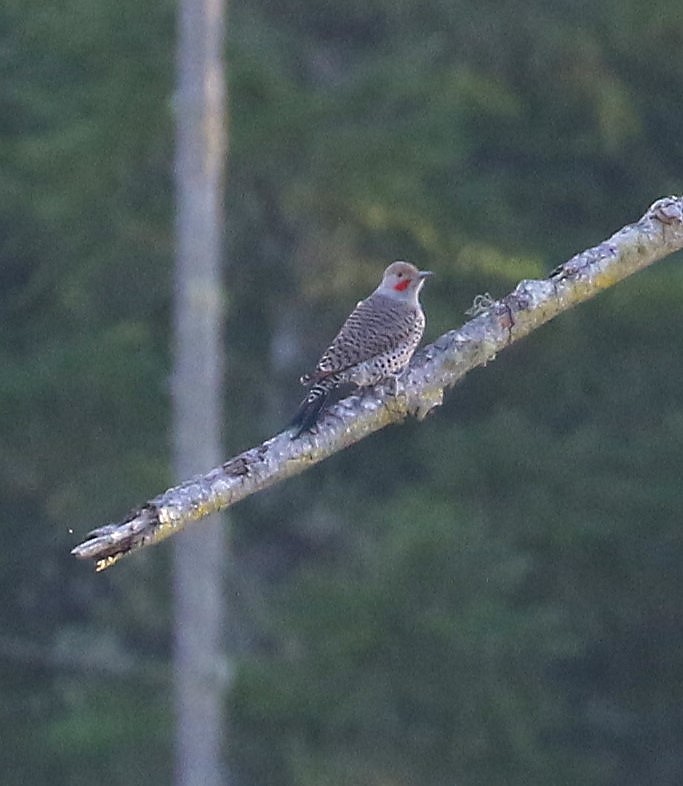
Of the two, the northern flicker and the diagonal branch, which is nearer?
the diagonal branch

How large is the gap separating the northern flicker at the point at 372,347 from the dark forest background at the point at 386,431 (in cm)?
415

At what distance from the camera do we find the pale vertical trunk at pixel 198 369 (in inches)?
404

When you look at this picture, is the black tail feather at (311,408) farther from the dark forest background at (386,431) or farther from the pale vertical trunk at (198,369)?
the dark forest background at (386,431)

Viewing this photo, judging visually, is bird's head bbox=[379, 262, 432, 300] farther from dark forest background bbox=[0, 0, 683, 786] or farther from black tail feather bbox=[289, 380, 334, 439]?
dark forest background bbox=[0, 0, 683, 786]

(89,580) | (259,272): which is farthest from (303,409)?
(89,580)

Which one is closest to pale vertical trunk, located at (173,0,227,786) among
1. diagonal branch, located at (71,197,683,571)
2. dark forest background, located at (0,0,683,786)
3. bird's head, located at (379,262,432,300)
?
dark forest background, located at (0,0,683,786)

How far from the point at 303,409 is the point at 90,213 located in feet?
25.0

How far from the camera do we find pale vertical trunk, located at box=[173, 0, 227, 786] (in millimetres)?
10258

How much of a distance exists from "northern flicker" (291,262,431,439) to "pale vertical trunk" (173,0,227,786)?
273 centimetres

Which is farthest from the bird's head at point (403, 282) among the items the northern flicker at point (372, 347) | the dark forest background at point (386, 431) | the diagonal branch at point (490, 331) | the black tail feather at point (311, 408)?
the dark forest background at point (386, 431)

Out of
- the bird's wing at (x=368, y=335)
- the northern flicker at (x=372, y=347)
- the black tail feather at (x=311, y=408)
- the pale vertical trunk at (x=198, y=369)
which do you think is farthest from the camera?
the pale vertical trunk at (x=198, y=369)

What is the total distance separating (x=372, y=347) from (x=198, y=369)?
4.53m

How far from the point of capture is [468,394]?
47.6 ft

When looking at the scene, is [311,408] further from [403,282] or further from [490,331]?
[403,282]
